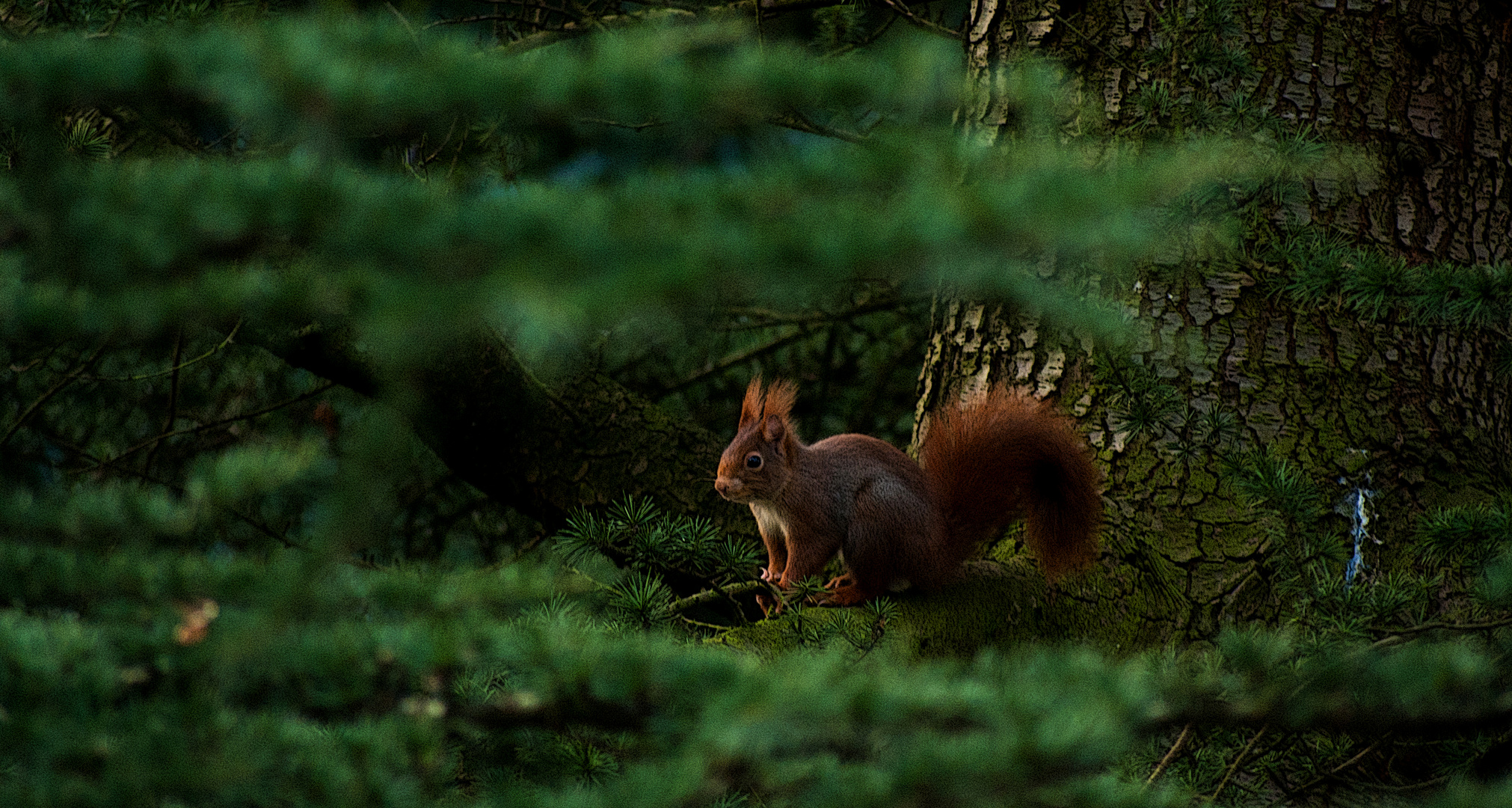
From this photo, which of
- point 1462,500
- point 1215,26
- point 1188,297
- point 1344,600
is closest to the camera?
point 1344,600

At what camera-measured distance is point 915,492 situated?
6.56 feet

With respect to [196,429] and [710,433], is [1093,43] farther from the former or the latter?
[196,429]

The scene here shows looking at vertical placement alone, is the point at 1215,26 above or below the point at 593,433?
above

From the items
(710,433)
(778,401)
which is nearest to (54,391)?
(710,433)

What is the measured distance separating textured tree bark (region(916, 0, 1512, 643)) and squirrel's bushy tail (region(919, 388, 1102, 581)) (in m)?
0.06

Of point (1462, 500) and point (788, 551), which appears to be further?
point (788, 551)

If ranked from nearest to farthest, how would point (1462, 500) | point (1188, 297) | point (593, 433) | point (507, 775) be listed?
point (507, 775), point (1462, 500), point (1188, 297), point (593, 433)

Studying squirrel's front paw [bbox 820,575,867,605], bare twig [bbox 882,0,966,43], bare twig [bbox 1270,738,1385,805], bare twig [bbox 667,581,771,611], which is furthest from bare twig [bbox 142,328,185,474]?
bare twig [bbox 1270,738,1385,805]

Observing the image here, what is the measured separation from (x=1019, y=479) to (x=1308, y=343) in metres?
0.50

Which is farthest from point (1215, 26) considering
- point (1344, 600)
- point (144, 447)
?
point (144, 447)

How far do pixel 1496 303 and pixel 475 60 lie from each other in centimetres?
97

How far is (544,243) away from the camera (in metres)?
0.49

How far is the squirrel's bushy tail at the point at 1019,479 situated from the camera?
1.80 metres

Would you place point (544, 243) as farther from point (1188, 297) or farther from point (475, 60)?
point (1188, 297)
